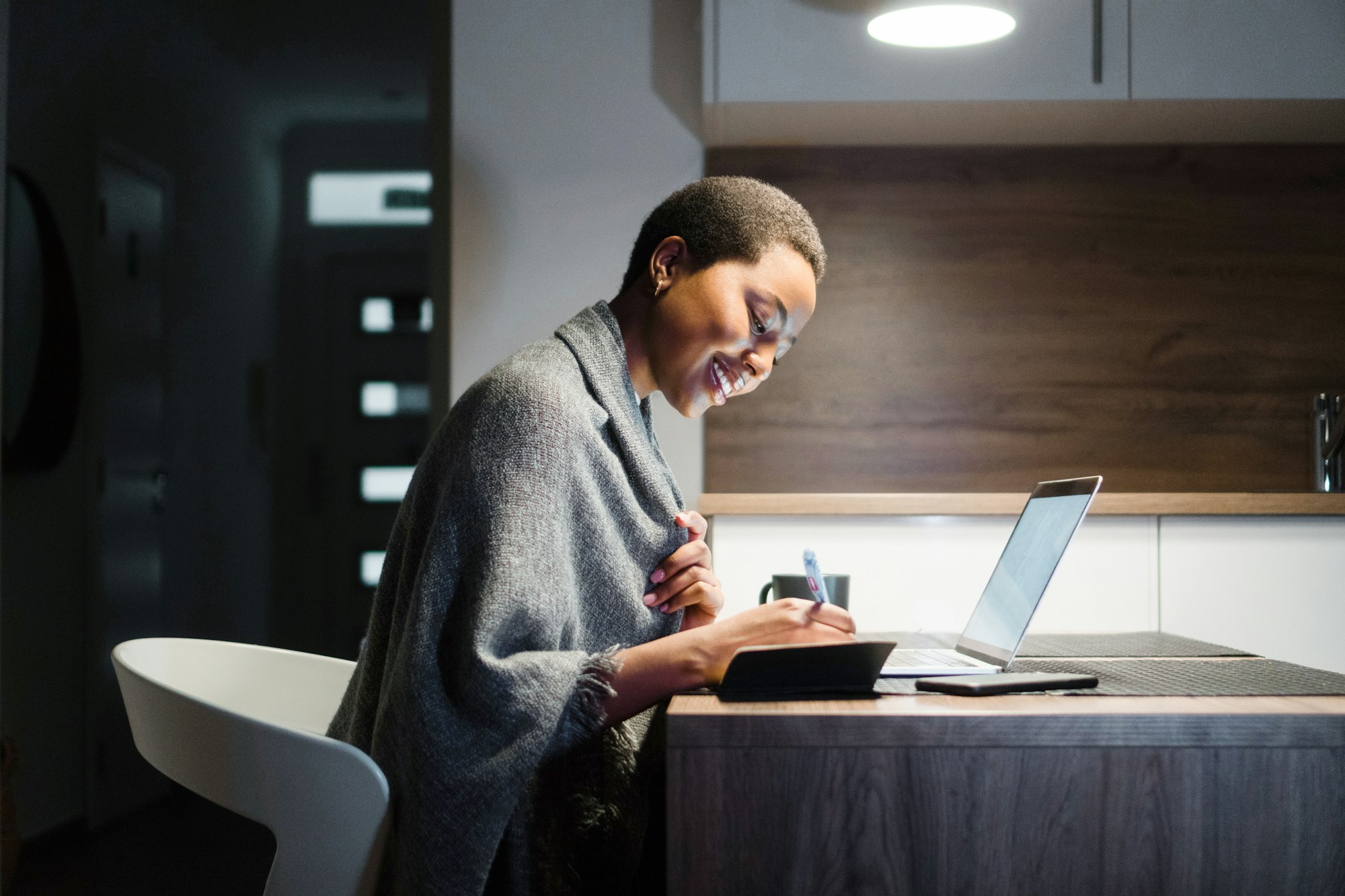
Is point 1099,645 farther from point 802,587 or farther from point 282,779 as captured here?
point 282,779

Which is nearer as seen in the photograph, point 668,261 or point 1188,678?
point 1188,678

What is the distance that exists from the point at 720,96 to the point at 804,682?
5.28 feet

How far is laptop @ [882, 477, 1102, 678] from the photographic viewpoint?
106 cm

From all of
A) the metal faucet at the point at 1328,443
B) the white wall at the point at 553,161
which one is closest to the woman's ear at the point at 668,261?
the white wall at the point at 553,161

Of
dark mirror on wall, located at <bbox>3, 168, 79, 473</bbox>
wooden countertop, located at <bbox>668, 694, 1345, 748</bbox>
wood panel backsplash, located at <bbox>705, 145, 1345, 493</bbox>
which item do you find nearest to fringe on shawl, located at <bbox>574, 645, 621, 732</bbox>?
wooden countertop, located at <bbox>668, 694, 1345, 748</bbox>

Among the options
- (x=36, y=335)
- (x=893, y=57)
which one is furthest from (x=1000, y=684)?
(x=36, y=335)

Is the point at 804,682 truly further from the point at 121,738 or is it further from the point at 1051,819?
the point at 121,738

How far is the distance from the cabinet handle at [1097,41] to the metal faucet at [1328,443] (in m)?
0.94

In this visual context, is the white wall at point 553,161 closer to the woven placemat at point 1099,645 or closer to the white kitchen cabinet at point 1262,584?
the white kitchen cabinet at point 1262,584

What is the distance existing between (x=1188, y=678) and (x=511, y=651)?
605 mm

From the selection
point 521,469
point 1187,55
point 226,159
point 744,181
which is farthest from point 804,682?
point 226,159

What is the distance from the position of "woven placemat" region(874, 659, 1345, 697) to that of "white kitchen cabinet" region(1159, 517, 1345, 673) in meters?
1.07

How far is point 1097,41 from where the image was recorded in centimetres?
222

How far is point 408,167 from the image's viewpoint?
19.9ft
